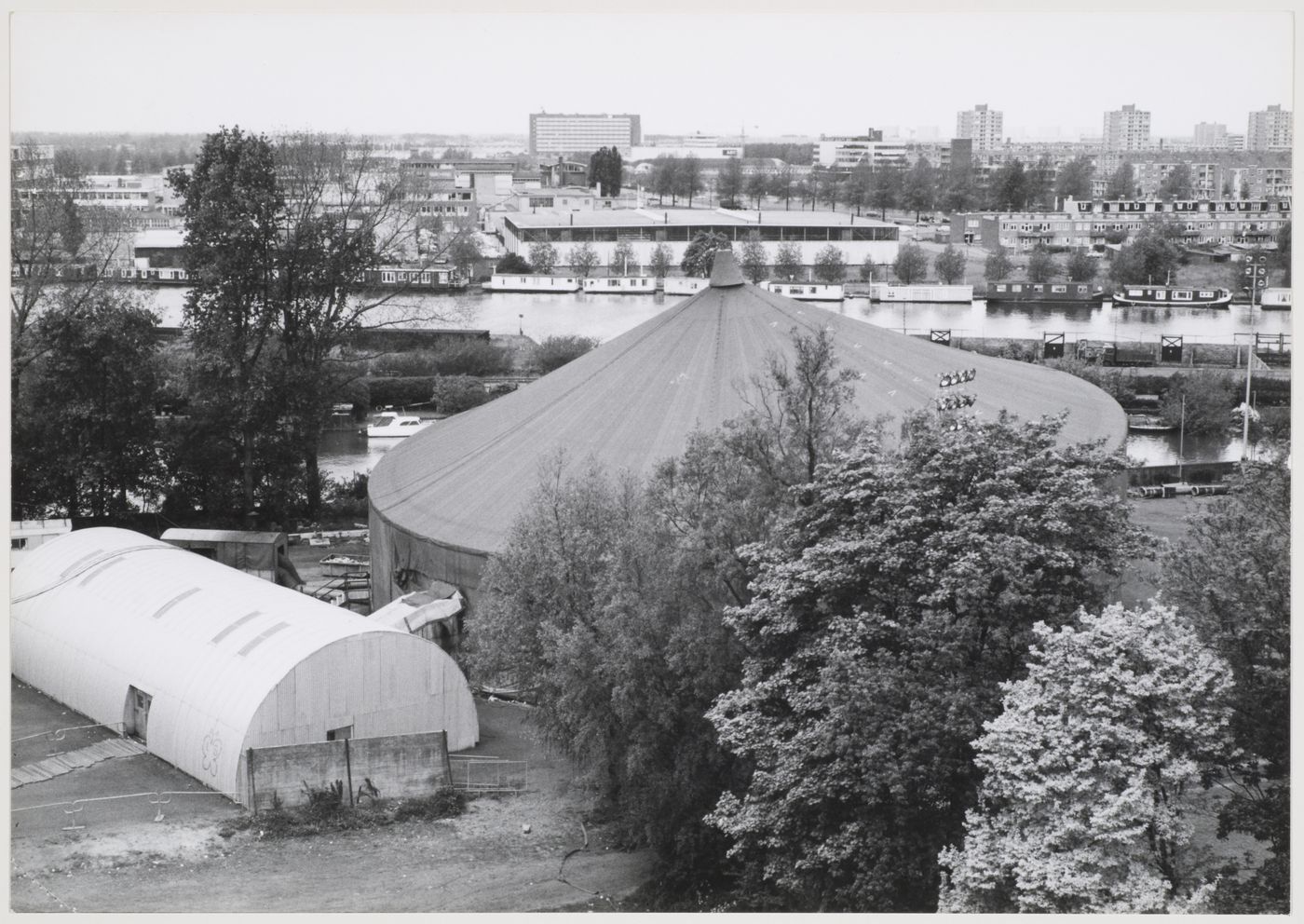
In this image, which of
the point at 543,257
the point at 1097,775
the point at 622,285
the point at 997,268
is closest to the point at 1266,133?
the point at 997,268

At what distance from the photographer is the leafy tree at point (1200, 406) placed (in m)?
63.3

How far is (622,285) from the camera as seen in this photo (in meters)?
107

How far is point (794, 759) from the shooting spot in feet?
69.6

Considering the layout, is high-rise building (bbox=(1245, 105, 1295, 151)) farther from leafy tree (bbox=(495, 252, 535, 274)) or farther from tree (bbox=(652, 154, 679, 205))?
leafy tree (bbox=(495, 252, 535, 274))

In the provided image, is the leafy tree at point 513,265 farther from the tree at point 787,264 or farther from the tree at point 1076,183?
the tree at point 1076,183

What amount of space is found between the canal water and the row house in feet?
74.3

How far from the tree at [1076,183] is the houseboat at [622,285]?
203 feet

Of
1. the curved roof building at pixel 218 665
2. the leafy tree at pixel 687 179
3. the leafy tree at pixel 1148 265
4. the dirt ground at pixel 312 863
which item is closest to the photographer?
the dirt ground at pixel 312 863

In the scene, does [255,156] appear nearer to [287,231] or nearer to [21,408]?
[287,231]

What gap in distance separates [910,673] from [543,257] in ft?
312

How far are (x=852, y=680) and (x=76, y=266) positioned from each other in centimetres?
4370

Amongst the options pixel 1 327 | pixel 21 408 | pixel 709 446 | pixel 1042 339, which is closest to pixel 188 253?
Answer: pixel 21 408

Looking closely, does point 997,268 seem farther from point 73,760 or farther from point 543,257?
point 73,760

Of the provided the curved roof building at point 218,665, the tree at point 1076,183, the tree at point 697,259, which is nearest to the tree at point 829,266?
Answer: the tree at point 697,259
